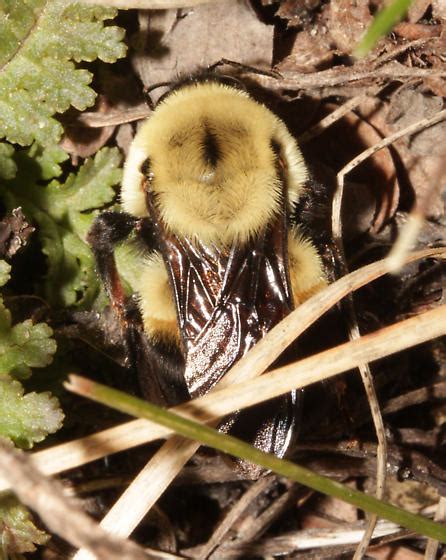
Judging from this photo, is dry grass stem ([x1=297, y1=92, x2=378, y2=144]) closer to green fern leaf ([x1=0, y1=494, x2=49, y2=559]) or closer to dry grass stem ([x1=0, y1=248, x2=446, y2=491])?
dry grass stem ([x1=0, y1=248, x2=446, y2=491])

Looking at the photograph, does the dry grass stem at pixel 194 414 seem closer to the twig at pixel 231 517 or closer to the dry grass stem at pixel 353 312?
the dry grass stem at pixel 353 312

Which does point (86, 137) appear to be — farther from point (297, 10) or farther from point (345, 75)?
point (345, 75)

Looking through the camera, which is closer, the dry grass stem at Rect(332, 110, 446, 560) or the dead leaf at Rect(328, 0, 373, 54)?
the dry grass stem at Rect(332, 110, 446, 560)

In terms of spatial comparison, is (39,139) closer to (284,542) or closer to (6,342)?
(6,342)

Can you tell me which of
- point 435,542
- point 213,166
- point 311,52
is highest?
point 311,52

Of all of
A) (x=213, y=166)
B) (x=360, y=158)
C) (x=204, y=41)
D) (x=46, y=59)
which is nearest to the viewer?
(x=213, y=166)

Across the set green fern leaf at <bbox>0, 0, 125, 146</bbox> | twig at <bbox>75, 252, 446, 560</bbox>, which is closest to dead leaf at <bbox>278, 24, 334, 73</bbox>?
green fern leaf at <bbox>0, 0, 125, 146</bbox>

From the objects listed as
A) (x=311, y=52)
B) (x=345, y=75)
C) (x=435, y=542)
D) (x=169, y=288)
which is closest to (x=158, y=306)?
(x=169, y=288)
